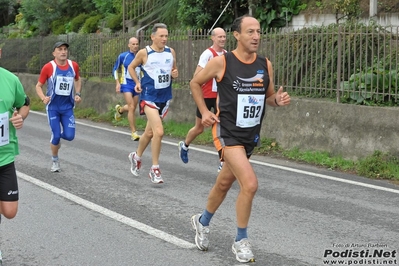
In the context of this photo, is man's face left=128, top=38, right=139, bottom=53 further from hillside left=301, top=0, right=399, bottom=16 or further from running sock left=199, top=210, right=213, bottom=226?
running sock left=199, top=210, right=213, bottom=226

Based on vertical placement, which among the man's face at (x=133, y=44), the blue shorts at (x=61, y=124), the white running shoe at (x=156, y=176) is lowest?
the white running shoe at (x=156, y=176)

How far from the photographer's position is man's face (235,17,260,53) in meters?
6.44

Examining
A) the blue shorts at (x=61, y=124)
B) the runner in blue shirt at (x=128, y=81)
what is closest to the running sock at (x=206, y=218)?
the blue shorts at (x=61, y=124)

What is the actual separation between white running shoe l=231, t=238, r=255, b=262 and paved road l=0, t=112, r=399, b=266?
0.10 metres

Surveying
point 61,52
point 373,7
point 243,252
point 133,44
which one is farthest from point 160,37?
point 373,7

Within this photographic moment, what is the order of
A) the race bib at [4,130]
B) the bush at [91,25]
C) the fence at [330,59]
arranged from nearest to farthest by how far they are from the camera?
the race bib at [4,130]
the fence at [330,59]
the bush at [91,25]

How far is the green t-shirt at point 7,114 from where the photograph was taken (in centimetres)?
601

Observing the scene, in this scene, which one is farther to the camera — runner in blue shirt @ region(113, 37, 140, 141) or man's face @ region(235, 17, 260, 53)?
runner in blue shirt @ region(113, 37, 140, 141)

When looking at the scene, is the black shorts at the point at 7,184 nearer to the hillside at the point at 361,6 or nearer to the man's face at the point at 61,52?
the man's face at the point at 61,52

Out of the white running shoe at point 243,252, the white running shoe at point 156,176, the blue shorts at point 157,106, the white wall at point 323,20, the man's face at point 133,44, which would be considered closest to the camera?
the white running shoe at point 243,252

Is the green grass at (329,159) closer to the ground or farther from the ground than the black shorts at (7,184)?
closer to the ground

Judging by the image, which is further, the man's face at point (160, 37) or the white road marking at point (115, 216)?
the man's face at point (160, 37)

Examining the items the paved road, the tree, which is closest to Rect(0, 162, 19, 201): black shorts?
the paved road

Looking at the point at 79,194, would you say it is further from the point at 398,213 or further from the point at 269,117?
the point at 269,117
